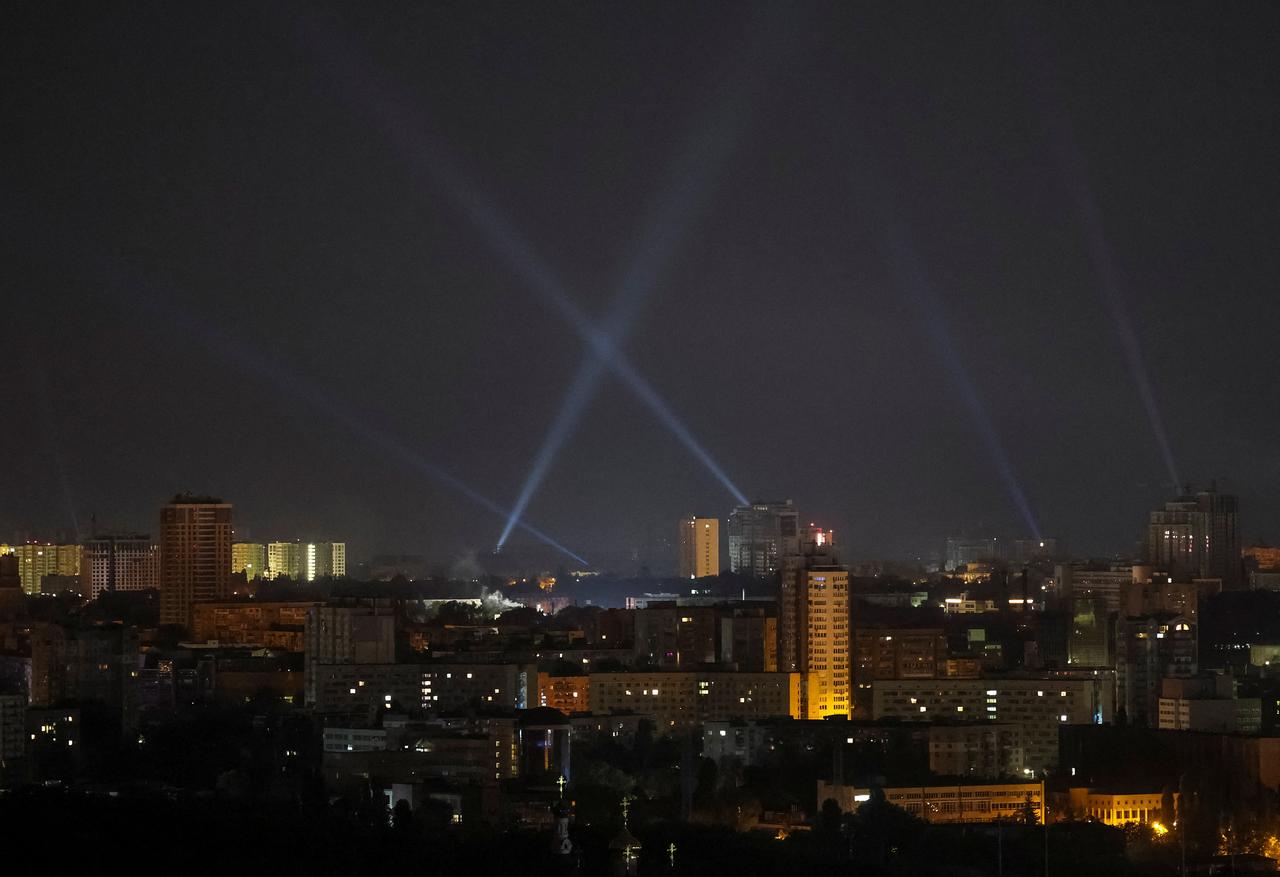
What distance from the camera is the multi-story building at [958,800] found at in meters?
19.7

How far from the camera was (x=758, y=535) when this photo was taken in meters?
50.9

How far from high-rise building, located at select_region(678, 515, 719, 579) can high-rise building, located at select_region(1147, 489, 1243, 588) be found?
35.8 feet

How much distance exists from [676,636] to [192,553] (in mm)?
11332

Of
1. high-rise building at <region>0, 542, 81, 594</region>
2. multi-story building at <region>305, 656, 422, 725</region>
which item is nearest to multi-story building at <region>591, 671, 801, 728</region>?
multi-story building at <region>305, 656, 422, 725</region>

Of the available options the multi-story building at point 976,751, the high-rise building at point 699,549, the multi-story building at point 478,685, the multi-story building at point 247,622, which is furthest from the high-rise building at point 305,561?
the multi-story building at point 976,751

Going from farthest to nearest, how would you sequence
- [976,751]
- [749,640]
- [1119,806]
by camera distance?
[749,640] → [976,751] → [1119,806]

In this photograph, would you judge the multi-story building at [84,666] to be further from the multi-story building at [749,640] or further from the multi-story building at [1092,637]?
the multi-story building at [1092,637]

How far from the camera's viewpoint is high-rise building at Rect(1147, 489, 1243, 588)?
45656mm

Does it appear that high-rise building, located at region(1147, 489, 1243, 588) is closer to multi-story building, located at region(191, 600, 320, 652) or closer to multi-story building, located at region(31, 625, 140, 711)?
multi-story building, located at region(191, 600, 320, 652)

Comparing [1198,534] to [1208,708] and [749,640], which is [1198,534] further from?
[1208,708]

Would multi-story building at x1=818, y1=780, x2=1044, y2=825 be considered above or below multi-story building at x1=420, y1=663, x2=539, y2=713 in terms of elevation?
below

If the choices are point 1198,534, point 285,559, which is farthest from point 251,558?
point 1198,534

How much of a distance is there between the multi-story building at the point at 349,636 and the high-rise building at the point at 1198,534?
1847cm

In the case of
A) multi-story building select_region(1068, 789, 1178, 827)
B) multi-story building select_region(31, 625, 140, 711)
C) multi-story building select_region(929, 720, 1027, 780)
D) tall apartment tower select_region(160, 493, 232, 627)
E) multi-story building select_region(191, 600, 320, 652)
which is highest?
tall apartment tower select_region(160, 493, 232, 627)
